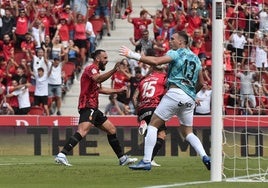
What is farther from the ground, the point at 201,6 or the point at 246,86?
the point at 201,6

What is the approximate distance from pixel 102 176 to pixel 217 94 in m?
2.34

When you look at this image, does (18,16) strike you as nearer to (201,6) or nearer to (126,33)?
(126,33)

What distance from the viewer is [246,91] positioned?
70.1 feet

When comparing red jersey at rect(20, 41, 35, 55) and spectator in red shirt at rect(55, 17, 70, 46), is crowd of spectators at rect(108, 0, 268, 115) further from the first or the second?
red jersey at rect(20, 41, 35, 55)

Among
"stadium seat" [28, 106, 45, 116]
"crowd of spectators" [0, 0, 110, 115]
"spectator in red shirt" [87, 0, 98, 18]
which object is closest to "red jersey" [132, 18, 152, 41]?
"crowd of spectators" [0, 0, 110, 115]

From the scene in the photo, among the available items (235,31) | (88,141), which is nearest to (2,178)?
(235,31)

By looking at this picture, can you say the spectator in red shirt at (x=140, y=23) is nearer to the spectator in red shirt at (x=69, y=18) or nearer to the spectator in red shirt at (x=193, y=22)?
the spectator in red shirt at (x=193, y=22)

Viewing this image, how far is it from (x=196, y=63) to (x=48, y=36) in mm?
14721

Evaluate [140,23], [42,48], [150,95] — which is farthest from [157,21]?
[150,95]

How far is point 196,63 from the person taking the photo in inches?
Result: 642

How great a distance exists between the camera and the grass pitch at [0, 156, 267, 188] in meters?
13.9

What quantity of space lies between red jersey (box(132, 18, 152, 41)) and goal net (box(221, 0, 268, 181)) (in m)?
5.92

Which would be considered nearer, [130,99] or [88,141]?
[88,141]

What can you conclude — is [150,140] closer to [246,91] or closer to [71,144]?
[71,144]
